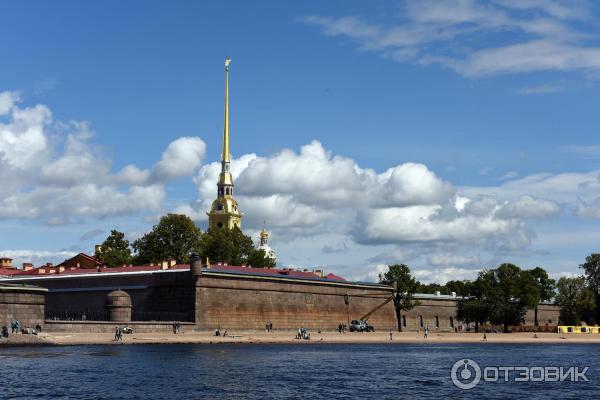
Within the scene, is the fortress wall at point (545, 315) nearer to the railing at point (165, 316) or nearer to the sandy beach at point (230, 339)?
the sandy beach at point (230, 339)

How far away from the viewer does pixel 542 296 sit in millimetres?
132500

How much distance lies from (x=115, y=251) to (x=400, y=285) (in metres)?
37.4

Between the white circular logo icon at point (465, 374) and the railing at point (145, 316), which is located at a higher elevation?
the railing at point (145, 316)

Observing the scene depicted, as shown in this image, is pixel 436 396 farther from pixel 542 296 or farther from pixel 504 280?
pixel 542 296

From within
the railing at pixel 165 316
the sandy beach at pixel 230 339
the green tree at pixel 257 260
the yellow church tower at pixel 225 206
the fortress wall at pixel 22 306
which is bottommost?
the sandy beach at pixel 230 339

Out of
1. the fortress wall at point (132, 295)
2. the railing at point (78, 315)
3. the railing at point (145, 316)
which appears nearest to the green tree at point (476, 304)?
the fortress wall at point (132, 295)

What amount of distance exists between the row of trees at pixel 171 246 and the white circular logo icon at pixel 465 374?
61.6 metres

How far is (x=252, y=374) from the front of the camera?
153 ft

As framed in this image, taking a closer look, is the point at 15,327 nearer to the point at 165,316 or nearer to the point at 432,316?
the point at 165,316

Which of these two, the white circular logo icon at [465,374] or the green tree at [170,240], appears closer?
the white circular logo icon at [465,374]

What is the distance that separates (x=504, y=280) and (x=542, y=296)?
15.1 meters

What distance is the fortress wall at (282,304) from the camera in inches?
3319

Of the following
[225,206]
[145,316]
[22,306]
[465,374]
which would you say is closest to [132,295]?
[145,316]

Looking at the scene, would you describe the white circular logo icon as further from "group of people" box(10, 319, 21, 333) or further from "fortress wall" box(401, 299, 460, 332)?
"fortress wall" box(401, 299, 460, 332)
